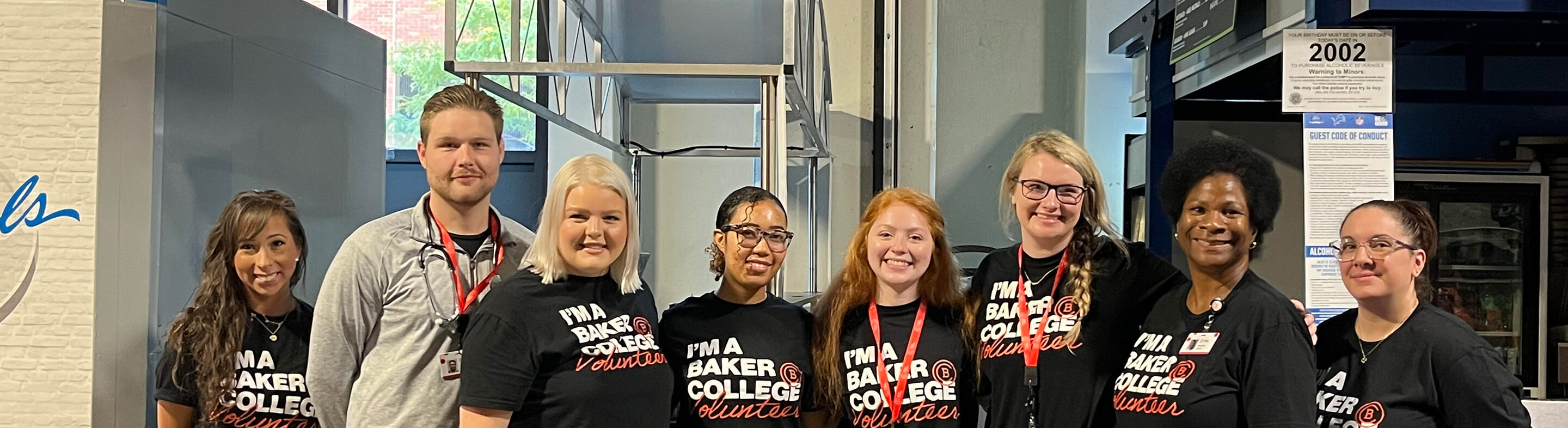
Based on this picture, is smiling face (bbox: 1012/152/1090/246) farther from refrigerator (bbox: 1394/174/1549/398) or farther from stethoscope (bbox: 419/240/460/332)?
refrigerator (bbox: 1394/174/1549/398)

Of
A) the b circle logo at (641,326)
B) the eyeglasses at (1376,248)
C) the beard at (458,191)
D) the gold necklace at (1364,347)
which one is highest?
the beard at (458,191)

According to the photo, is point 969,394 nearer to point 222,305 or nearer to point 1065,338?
point 1065,338

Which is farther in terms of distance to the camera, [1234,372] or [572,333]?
[572,333]

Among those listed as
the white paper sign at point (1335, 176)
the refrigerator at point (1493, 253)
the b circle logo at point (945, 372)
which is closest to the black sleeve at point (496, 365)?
the b circle logo at point (945, 372)

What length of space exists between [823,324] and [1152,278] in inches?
32.6

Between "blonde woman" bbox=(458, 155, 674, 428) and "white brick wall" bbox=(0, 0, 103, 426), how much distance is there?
3.88 feet

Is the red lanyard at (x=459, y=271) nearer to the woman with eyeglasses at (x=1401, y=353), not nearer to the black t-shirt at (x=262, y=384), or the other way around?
the black t-shirt at (x=262, y=384)

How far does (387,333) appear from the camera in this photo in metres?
2.52

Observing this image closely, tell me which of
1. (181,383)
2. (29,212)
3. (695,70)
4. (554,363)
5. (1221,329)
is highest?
(695,70)

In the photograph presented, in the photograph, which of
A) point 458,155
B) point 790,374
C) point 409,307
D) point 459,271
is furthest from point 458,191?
point 790,374

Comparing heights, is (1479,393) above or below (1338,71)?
below

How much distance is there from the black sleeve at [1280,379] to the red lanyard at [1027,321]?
0.47 meters

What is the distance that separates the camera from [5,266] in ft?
9.16

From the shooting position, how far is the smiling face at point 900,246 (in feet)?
8.71
